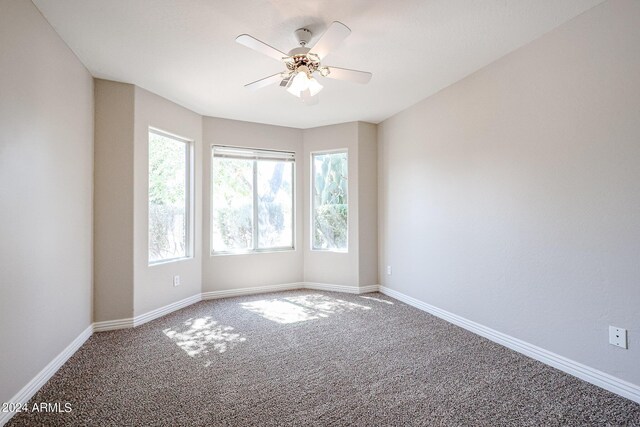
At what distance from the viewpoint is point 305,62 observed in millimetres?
2213

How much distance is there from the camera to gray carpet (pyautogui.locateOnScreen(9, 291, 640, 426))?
5.58 feet

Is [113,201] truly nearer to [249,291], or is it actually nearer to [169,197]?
[169,197]

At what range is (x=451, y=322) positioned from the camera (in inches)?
124

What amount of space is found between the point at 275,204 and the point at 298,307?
162cm

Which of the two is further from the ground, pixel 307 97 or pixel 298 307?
pixel 307 97

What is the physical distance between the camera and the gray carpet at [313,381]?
1.70m

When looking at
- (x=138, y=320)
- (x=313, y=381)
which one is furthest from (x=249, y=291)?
(x=313, y=381)

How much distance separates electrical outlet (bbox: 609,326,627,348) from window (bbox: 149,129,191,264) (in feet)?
13.2

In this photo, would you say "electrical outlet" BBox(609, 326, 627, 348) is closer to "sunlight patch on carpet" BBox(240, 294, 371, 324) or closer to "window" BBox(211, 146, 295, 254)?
"sunlight patch on carpet" BBox(240, 294, 371, 324)

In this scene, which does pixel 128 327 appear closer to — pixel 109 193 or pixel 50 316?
pixel 50 316

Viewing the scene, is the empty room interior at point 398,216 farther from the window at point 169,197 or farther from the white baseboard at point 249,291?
the white baseboard at point 249,291

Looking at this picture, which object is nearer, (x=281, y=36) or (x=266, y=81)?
(x=281, y=36)

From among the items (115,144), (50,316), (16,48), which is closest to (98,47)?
(16,48)

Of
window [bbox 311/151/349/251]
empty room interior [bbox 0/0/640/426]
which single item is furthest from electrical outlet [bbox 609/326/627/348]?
window [bbox 311/151/349/251]
